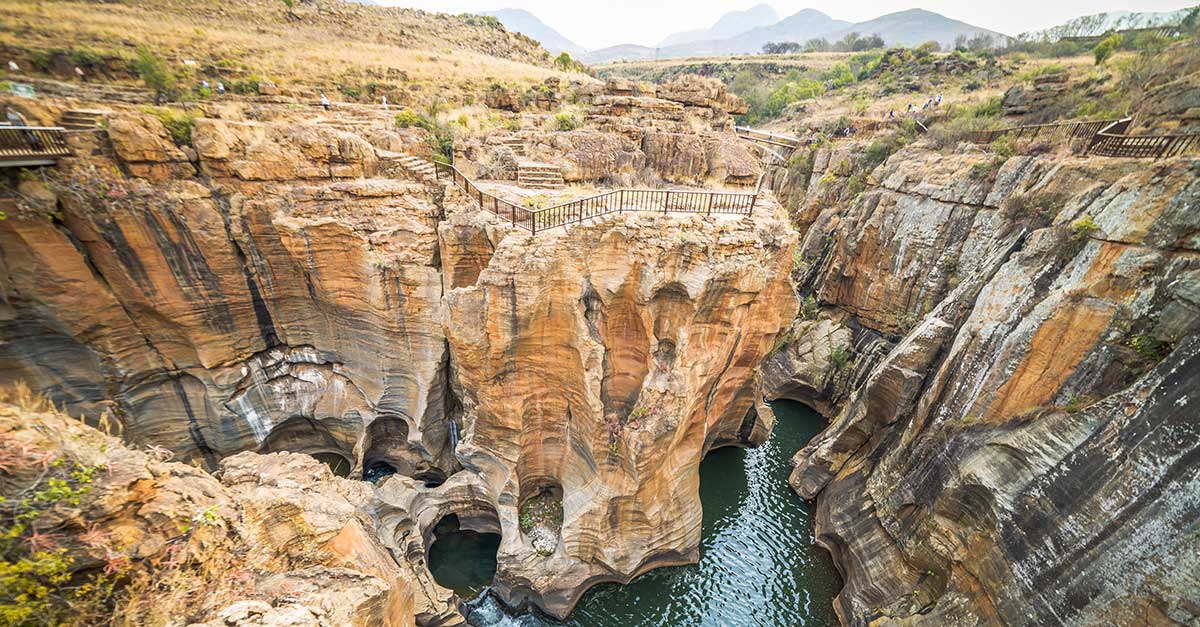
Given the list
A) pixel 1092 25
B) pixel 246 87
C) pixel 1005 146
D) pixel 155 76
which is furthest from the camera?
pixel 1092 25

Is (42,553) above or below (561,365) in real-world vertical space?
above

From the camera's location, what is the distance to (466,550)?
513 inches

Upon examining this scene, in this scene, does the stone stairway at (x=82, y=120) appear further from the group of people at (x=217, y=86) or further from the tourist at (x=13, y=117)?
the group of people at (x=217, y=86)

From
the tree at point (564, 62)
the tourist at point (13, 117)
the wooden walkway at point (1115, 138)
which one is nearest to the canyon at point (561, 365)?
the wooden walkway at point (1115, 138)

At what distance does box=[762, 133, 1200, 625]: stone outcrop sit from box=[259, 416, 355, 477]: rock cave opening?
53.3 ft

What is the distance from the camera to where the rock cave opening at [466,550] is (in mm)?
12125

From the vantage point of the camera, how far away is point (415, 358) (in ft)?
45.3

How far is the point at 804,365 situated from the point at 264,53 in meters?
32.7

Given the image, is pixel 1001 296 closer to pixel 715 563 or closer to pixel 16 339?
pixel 715 563

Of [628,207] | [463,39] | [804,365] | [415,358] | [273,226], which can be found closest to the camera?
[628,207]

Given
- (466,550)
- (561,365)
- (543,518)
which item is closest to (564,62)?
(561,365)

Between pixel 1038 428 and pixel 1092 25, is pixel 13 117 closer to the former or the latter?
pixel 1038 428

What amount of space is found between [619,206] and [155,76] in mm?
19277

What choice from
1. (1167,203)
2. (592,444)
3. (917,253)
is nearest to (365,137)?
(592,444)
